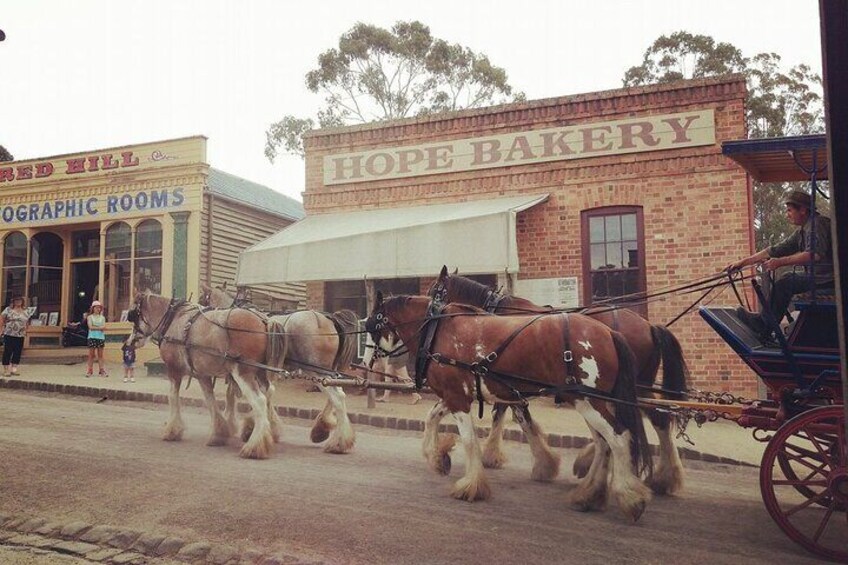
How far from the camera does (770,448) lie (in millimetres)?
4059

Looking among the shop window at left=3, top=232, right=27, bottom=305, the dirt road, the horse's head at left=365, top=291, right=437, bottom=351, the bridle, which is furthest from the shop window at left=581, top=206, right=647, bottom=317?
the shop window at left=3, top=232, right=27, bottom=305

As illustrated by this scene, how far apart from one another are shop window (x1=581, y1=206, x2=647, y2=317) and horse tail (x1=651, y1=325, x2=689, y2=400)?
4.87 m

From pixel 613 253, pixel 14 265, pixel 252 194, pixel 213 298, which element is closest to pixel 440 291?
pixel 213 298

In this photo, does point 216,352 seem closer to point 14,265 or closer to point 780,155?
point 780,155

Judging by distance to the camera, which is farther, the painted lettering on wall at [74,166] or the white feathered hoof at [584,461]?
the painted lettering on wall at [74,166]

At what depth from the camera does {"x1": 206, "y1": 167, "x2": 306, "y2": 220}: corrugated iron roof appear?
1677 cm

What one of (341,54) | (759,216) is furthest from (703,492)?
(341,54)

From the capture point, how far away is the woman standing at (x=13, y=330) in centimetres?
1249

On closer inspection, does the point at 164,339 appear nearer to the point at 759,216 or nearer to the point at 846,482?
the point at 846,482

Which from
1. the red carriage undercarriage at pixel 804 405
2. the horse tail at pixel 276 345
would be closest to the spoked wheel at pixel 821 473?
the red carriage undercarriage at pixel 804 405

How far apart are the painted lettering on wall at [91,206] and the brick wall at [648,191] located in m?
5.88

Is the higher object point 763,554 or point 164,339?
point 164,339

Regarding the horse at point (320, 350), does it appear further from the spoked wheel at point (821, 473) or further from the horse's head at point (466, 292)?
the spoked wheel at point (821, 473)

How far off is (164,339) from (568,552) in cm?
546
